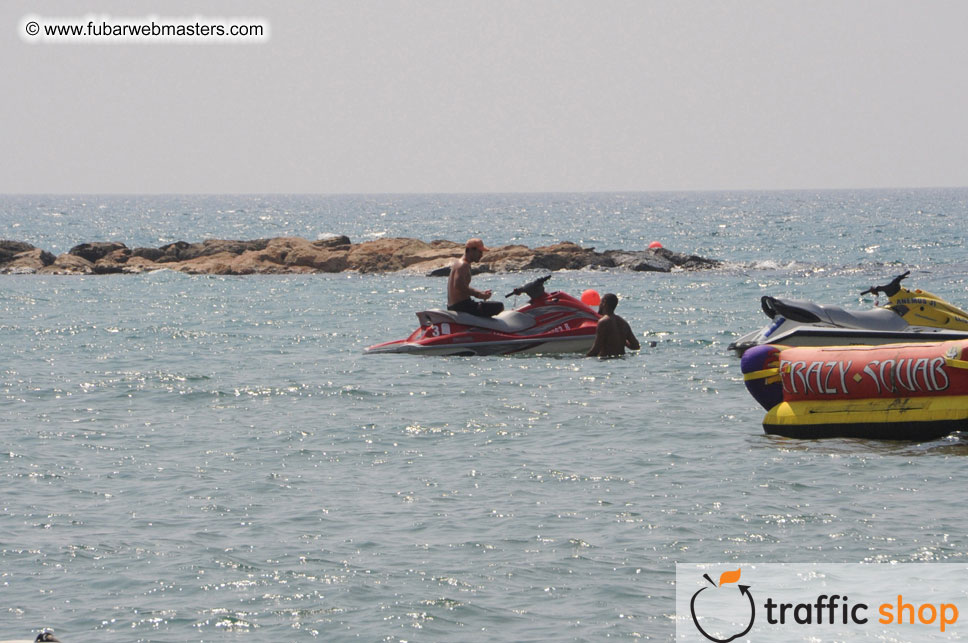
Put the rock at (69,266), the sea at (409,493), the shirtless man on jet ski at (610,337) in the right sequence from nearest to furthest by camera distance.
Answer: the sea at (409,493)
the shirtless man on jet ski at (610,337)
the rock at (69,266)

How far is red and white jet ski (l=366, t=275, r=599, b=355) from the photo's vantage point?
19.6 meters

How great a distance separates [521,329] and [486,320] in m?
0.59

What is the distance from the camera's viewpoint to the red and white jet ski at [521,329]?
19.6m

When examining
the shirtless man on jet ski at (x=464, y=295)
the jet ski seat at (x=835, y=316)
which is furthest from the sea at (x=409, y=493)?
the jet ski seat at (x=835, y=316)

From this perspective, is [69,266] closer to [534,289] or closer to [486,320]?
[486,320]

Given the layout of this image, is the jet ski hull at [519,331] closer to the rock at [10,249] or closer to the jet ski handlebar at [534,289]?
the jet ski handlebar at [534,289]

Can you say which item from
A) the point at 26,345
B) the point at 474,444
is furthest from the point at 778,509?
the point at 26,345

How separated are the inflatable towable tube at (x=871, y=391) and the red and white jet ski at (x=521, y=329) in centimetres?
709

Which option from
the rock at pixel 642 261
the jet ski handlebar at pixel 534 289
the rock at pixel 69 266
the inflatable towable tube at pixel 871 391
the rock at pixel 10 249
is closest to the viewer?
the inflatable towable tube at pixel 871 391

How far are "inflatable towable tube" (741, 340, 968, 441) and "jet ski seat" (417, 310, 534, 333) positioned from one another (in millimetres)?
7363

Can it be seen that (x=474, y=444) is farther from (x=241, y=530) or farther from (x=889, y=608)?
(x=889, y=608)

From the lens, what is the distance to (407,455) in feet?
39.7

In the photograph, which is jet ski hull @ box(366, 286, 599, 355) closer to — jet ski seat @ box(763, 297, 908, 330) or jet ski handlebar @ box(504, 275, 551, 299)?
jet ski handlebar @ box(504, 275, 551, 299)

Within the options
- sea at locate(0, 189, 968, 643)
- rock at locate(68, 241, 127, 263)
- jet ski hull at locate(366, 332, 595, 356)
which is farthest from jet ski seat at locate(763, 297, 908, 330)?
rock at locate(68, 241, 127, 263)
